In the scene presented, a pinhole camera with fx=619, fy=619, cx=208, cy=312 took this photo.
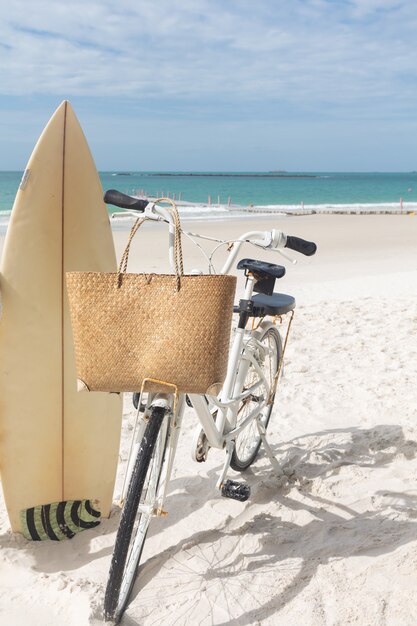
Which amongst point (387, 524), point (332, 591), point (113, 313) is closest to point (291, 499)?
point (387, 524)

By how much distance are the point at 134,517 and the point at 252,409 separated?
1492 millimetres

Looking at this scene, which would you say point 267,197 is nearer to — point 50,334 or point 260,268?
point 260,268

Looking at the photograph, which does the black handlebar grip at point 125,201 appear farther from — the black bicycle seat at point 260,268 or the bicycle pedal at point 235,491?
the bicycle pedal at point 235,491

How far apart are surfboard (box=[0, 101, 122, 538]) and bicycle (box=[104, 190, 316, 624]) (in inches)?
9.6

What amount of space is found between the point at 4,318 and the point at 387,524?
192 cm

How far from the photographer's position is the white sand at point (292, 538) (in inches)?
88.5

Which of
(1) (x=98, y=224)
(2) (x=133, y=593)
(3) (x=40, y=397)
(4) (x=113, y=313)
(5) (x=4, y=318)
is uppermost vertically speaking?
(1) (x=98, y=224)

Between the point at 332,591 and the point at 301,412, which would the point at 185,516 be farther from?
the point at 301,412

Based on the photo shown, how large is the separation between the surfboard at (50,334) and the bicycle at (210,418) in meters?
0.24

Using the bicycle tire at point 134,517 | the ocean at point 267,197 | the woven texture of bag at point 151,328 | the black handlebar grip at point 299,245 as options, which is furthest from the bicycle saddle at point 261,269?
the ocean at point 267,197

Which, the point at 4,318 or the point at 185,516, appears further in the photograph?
the point at 185,516

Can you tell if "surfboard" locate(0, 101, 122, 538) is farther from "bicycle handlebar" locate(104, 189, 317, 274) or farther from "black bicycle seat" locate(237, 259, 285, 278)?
"black bicycle seat" locate(237, 259, 285, 278)

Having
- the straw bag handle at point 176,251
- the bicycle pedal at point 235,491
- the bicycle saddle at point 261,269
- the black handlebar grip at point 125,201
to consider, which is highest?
the black handlebar grip at point 125,201

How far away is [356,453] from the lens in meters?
3.48
